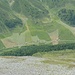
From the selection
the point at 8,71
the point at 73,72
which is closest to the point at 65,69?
the point at 73,72

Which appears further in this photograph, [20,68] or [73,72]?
[20,68]

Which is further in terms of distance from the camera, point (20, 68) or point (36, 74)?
point (20, 68)

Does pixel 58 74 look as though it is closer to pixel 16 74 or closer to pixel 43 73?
pixel 43 73

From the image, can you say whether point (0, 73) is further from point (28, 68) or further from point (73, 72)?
point (73, 72)

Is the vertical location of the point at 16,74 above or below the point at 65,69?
above

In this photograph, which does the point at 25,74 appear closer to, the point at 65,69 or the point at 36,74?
the point at 36,74

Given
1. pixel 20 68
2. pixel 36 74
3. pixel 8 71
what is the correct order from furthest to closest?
pixel 20 68
pixel 8 71
pixel 36 74

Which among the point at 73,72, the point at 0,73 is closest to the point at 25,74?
the point at 0,73

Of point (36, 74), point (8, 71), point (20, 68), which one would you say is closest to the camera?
point (36, 74)

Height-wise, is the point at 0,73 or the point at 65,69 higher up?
the point at 0,73
